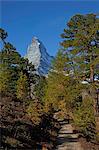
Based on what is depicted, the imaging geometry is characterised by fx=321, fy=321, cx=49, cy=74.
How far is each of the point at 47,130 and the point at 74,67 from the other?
8420 millimetres

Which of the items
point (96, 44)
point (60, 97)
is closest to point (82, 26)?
point (96, 44)

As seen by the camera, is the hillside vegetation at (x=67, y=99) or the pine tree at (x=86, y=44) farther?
the pine tree at (x=86, y=44)

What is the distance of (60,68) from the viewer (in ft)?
145

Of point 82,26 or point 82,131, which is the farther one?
point 82,26

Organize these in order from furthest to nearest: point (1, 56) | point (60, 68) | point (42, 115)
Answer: point (1, 56) < point (60, 68) < point (42, 115)

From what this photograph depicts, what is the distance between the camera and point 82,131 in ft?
114

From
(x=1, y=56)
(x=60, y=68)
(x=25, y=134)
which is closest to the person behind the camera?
(x=25, y=134)

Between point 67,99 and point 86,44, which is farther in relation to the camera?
point 67,99

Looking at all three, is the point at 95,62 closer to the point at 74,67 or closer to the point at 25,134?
the point at 74,67

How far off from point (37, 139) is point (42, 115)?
243 inches

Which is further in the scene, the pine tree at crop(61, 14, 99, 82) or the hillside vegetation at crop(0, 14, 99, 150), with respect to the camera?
the pine tree at crop(61, 14, 99, 82)

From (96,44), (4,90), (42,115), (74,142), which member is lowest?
(74,142)

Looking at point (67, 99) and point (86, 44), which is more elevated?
point (86, 44)

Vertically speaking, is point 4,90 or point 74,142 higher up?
point 4,90
